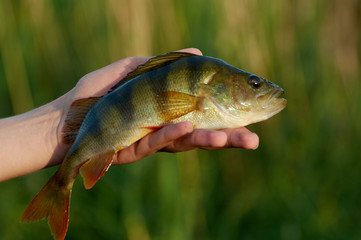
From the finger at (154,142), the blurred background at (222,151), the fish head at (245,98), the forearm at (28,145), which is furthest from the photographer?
the blurred background at (222,151)

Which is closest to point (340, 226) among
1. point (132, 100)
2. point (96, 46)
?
point (132, 100)

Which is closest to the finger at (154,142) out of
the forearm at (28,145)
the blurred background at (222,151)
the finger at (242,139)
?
Result: the finger at (242,139)

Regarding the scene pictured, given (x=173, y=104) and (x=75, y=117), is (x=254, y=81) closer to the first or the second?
(x=173, y=104)

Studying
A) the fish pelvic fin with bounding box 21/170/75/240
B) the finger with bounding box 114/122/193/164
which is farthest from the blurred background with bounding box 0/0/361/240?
the fish pelvic fin with bounding box 21/170/75/240

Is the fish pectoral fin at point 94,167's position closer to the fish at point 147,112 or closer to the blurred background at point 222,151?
the fish at point 147,112

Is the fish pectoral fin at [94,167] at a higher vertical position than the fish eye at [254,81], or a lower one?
lower

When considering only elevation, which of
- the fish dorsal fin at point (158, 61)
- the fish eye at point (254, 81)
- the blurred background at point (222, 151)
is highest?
the fish dorsal fin at point (158, 61)

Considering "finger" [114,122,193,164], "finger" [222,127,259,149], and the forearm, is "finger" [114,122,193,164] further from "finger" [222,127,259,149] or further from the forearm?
the forearm

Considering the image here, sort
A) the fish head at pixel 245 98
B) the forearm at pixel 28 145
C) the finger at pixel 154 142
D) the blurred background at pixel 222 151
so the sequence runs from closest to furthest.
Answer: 1. the finger at pixel 154 142
2. the fish head at pixel 245 98
3. the forearm at pixel 28 145
4. the blurred background at pixel 222 151

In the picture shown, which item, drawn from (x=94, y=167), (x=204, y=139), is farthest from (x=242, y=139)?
(x=94, y=167)
